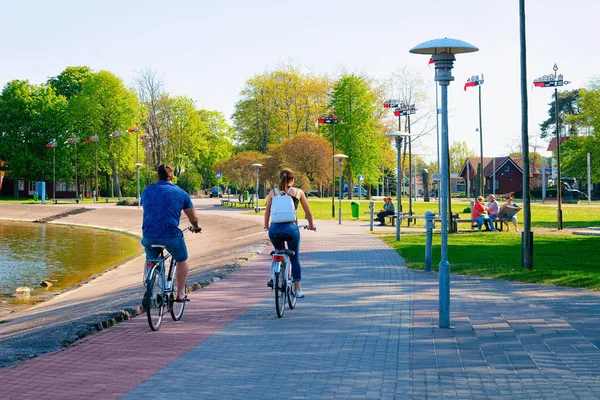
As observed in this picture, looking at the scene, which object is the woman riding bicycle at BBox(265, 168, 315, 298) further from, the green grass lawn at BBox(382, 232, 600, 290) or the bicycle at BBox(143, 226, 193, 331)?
the green grass lawn at BBox(382, 232, 600, 290)

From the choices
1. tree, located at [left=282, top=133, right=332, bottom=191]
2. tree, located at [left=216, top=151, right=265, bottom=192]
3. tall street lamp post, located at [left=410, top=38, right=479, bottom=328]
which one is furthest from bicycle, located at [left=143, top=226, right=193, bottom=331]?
tree, located at [left=216, top=151, right=265, bottom=192]

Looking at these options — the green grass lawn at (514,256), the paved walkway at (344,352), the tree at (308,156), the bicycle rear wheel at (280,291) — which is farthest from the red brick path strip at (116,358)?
the tree at (308,156)

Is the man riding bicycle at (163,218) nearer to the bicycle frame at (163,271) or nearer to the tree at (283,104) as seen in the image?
the bicycle frame at (163,271)

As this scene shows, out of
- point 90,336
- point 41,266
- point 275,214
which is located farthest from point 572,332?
point 41,266

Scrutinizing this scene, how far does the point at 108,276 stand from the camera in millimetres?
22312

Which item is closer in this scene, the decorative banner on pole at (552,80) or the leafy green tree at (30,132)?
the decorative banner on pole at (552,80)

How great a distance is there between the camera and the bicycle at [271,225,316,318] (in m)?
8.94

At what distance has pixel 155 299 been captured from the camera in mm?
8195

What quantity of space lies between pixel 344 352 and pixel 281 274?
213 centimetres

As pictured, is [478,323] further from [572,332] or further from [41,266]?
[41,266]

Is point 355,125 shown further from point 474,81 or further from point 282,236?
point 282,236

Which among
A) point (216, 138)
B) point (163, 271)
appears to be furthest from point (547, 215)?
point (216, 138)

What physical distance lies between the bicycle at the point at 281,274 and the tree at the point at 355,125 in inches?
2616

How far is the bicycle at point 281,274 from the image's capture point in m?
8.94
